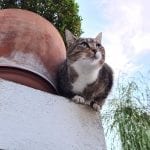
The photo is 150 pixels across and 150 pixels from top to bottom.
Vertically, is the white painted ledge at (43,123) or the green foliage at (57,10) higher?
the green foliage at (57,10)

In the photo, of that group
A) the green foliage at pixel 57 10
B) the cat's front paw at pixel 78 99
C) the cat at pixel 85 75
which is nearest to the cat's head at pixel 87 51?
the cat at pixel 85 75

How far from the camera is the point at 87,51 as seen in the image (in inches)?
95.5

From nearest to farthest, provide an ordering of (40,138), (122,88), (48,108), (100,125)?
1. (40,138)
2. (48,108)
3. (100,125)
4. (122,88)

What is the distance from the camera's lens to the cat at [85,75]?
7.75ft

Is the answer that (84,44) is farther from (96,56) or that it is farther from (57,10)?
(57,10)

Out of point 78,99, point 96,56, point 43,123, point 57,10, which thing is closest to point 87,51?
point 96,56

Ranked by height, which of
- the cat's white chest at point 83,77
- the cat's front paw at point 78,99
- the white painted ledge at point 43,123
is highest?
the cat's white chest at point 83,77

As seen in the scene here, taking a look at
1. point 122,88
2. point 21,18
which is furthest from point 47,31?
point 122,88

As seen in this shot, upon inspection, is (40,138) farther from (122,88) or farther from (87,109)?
(122,88)

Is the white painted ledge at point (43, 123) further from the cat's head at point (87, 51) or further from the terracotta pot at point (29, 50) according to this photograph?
the cat's head at point (87, 51)

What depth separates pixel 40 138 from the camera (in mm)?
1901

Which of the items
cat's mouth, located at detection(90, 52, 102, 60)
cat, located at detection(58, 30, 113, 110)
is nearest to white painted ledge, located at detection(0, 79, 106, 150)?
cat, located at detection(58, 30, 113, 110)

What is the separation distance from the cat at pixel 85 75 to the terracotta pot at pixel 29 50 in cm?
6

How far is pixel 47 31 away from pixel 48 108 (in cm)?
51
